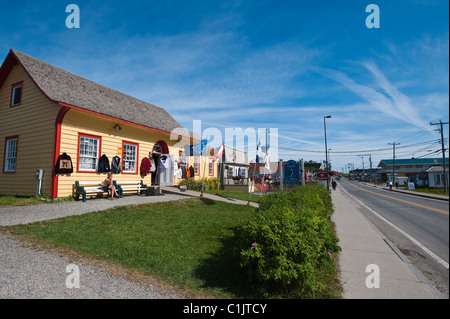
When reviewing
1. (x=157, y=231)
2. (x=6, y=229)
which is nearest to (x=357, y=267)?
(x=157, y=231)

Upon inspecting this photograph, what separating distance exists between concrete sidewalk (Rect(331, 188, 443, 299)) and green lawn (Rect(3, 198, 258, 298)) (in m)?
1.84

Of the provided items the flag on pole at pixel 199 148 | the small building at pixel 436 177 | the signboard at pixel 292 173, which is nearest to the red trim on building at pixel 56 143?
the flag on pole at pixel 199 148

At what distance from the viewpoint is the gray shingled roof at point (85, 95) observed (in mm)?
12953

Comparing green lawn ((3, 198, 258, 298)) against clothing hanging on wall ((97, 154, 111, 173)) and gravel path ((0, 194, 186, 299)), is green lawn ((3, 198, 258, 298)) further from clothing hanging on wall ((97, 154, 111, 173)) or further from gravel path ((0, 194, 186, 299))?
clothing hanging on wall ((97, 154, 111, 173))

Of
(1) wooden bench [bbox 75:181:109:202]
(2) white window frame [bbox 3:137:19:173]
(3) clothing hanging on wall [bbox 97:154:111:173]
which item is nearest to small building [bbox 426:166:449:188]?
(1) wooden bench [bbox 75:181:109:202]

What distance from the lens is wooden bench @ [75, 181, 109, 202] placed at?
40.6 ft

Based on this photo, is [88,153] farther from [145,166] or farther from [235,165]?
[235,165]

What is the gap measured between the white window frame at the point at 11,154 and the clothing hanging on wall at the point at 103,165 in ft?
14.6

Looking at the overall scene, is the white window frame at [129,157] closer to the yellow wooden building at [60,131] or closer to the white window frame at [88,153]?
the yellow wooden building at [60,131]

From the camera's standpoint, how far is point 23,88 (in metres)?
14.1

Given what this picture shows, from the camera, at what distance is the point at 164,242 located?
6461 millimetres

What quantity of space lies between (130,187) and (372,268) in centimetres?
1410
